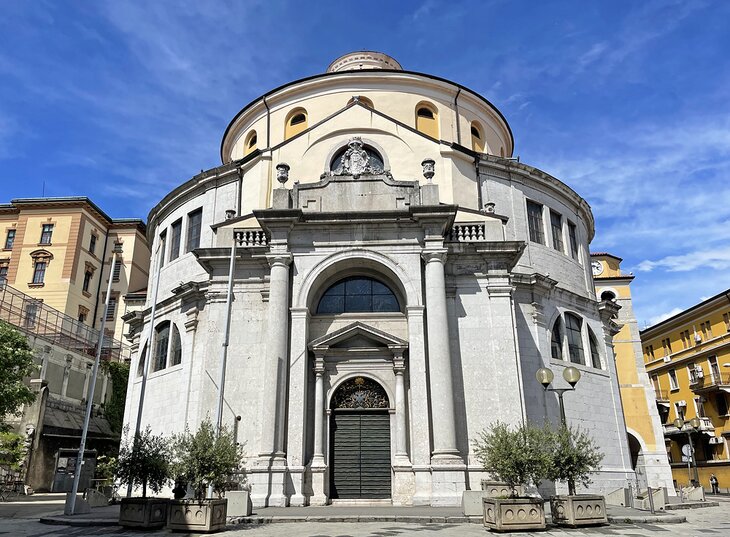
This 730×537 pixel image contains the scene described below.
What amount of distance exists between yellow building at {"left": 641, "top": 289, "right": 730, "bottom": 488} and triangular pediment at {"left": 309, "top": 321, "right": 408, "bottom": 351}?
32256mm

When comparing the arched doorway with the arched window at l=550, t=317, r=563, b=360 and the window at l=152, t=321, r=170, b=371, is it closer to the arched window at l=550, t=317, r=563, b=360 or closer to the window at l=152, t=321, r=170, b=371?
the arched window at l=550, t=317, r=563, b=360

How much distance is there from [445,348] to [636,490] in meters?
13.2

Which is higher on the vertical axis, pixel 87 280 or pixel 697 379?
pixel 87 280

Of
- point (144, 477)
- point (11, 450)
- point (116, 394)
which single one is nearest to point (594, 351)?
point (144, 477)

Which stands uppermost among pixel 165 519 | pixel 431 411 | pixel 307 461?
pixel 431 411

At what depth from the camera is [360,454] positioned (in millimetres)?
19828

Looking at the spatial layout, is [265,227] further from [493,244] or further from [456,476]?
[456,476]

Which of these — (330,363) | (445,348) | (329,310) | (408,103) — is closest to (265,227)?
(329,310)

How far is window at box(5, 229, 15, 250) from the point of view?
188ft

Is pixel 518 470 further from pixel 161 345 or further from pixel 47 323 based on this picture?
pixel 47 323

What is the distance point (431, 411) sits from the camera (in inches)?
757

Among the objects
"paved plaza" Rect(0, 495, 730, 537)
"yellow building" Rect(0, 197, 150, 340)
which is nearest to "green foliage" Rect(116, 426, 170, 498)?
"paved plaza" Rect(0, 495, 730, 537)

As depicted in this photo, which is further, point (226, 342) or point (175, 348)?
point (175, 348)

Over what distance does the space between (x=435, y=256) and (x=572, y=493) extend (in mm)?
8963
